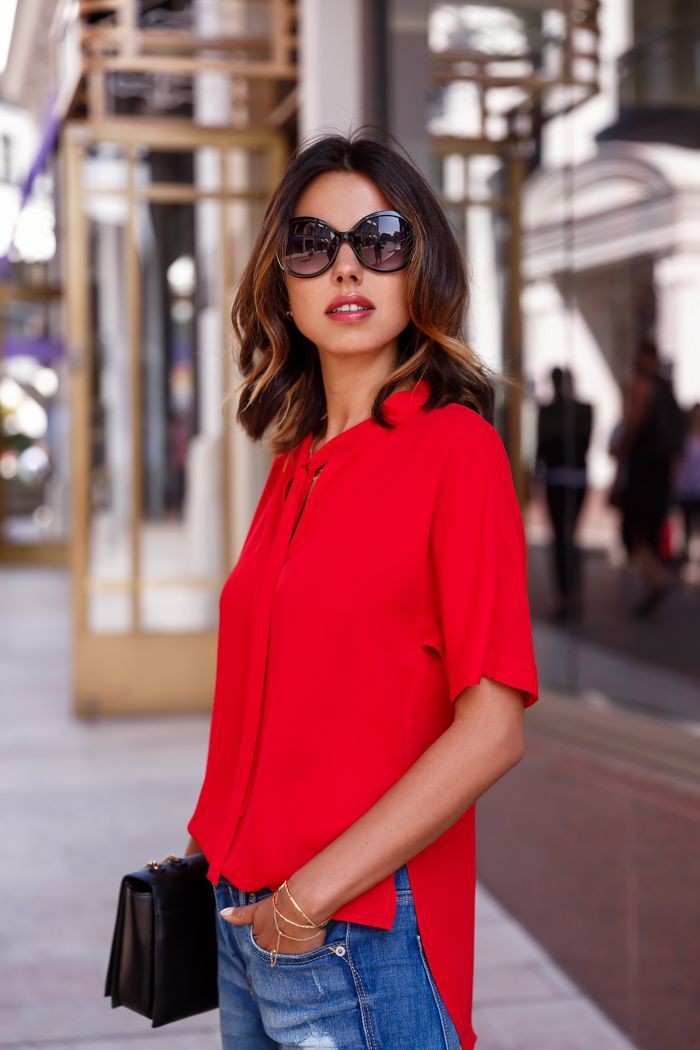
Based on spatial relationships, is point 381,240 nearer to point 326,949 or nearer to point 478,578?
point 478,578

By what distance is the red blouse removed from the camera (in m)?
1.41

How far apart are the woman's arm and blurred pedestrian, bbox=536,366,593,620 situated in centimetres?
322

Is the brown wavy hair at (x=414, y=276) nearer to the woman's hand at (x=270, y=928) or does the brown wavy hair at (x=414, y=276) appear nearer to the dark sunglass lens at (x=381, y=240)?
the dark sunglass lens at (x=381, y=240)

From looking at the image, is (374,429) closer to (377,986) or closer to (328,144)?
(328,144)

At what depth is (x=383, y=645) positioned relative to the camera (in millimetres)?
1453

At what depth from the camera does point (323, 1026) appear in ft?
4.82

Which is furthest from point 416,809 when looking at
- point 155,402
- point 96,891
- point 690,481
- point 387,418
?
point 155,402

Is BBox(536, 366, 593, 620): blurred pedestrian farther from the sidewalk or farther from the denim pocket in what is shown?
the denim pocket

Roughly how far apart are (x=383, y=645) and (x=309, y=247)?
0.48m

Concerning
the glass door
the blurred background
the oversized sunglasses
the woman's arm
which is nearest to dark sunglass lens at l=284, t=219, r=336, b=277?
the oversized sunglasses

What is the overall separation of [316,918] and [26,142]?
1124cm

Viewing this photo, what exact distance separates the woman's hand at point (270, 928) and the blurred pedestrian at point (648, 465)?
279cm

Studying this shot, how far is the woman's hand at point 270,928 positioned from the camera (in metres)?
1.42

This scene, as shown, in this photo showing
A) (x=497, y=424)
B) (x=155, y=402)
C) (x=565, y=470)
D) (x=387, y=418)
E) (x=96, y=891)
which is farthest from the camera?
(x=155, y=402)
